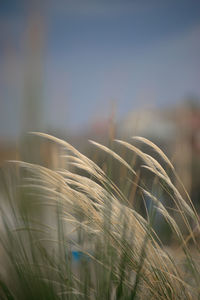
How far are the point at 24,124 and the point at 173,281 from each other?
31 cm

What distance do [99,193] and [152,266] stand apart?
0.42ft

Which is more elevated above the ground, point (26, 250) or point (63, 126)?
point (63, 126)

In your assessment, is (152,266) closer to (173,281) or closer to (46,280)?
(173,281)

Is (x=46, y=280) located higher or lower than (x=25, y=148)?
lower

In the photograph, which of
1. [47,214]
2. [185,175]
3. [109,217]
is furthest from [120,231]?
[185,175]

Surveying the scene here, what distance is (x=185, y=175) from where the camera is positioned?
110cm

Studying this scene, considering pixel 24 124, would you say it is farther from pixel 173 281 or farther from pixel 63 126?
pixel 173 281

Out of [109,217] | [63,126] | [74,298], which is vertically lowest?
[74,298]

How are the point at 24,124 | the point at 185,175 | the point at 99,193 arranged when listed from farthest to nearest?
the point at 185,175 → the point at 99,193 → the point at 24,124

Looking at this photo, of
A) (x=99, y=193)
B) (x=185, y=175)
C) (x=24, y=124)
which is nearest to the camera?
(x=24, y=124)

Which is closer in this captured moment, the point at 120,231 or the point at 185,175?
the point at 120,231

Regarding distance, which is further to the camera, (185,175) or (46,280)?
(185,175)

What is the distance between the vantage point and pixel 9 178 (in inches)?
22.0

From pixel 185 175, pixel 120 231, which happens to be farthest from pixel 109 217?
pixel 185 175
